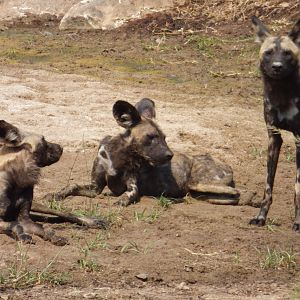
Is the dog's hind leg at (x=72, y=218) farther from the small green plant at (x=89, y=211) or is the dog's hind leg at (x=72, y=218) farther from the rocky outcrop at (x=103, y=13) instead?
the rocky outcrop at (x=103, y=13)

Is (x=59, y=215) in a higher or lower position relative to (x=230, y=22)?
lower

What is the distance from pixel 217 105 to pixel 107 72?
2306 millimetres

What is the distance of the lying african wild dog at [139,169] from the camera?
7461 mm

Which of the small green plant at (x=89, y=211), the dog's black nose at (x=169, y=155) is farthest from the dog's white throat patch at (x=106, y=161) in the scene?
the small green plant at (x=89, y=211)

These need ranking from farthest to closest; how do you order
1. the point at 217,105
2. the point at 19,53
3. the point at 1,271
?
the point at 19,53 < the point at 217,105 < the point at 1,271

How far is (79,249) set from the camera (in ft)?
18.7

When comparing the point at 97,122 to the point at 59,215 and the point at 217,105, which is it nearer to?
the point at 217,105

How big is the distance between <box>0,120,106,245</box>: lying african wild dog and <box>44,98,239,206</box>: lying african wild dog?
46.4 inches

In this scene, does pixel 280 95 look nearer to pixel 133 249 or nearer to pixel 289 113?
pixel 289 113

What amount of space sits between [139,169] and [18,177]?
1706 millimetres


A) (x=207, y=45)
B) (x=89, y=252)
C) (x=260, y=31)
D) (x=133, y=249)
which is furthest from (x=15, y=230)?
(x=207, y=45)

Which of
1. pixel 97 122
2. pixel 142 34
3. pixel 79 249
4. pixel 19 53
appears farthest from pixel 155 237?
pixel 142 34

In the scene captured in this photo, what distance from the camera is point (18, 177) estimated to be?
19.9 feet

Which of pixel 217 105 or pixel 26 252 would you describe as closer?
pixel 26 252
